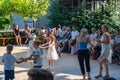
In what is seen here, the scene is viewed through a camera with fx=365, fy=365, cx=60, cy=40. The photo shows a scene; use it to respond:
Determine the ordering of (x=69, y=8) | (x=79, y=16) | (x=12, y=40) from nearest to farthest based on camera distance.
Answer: (x=12, y=40) < (x=79, y=16) < (x=69, y=8)

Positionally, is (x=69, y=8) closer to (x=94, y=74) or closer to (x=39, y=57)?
(x=94, y=74)

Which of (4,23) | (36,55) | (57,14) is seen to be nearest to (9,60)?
(36,55)

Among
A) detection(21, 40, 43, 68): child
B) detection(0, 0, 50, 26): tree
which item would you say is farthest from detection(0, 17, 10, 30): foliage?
detection(21, 40, 43, 68): child

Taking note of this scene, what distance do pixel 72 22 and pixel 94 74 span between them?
12820 millimetres

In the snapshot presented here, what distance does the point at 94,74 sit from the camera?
12695mm

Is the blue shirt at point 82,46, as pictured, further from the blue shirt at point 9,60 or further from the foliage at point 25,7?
the foliage at point 25,7

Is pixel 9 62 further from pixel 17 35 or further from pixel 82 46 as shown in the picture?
pixel 17 35

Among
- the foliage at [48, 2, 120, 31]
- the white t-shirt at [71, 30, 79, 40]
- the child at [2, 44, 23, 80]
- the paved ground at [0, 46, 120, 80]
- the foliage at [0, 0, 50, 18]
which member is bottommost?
the paved ground at [0, 46, 120, 80]

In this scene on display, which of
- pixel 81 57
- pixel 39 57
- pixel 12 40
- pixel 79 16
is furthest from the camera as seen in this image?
pixel 79 16

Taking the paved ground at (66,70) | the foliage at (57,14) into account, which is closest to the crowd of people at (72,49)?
the paved ground at (66,70)

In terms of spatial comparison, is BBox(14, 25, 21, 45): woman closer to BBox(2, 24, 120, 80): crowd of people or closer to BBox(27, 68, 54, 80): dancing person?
BBox(2, 24, 120, 80): crowd of people

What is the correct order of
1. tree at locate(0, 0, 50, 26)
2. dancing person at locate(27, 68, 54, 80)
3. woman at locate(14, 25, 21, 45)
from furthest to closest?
tree at locate(0, 0, 50, 26)
woman at locate(14, 25, 21, 45)
dancing person at locate(27, 68, 54, 80)

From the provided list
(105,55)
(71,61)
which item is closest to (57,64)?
(71,61)

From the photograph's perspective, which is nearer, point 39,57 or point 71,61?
point 39,57
